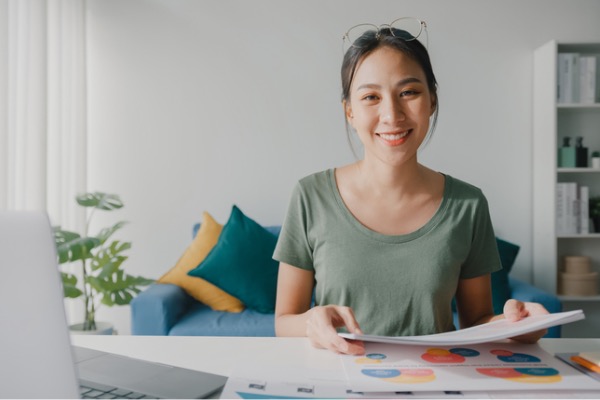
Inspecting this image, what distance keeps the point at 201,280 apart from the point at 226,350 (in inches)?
75.0

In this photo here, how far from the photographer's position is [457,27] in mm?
3438

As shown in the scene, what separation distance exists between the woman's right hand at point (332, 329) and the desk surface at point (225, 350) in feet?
0.07

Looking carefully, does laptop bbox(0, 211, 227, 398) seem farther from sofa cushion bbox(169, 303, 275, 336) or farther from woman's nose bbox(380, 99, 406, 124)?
sofa cushion bbox(169, 303, 275, 336)

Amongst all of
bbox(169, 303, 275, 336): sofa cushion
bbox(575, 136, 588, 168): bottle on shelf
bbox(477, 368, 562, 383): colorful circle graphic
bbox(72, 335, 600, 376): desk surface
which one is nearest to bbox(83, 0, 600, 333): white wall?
bbox(575, 136, 588, 168): bottle on shelf

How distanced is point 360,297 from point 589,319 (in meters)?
2.83

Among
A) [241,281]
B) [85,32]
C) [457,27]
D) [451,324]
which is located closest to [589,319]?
[457,27]

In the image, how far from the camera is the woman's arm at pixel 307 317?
0.91 m

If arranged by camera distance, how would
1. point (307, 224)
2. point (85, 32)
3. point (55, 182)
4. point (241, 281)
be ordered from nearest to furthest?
point (307, 224)
point (241, 281)
point (55, 182)
point (85, 32)

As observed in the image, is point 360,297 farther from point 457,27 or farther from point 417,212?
point 457,27

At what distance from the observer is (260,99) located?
343cm

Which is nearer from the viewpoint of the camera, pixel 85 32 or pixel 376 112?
pixel 376 112

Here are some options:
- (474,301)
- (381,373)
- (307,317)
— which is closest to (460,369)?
(381,373)

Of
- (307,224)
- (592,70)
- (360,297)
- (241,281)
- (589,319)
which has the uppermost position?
(592,70)

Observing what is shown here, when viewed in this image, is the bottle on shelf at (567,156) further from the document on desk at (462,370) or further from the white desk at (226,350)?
the document on desk at (462,370)
